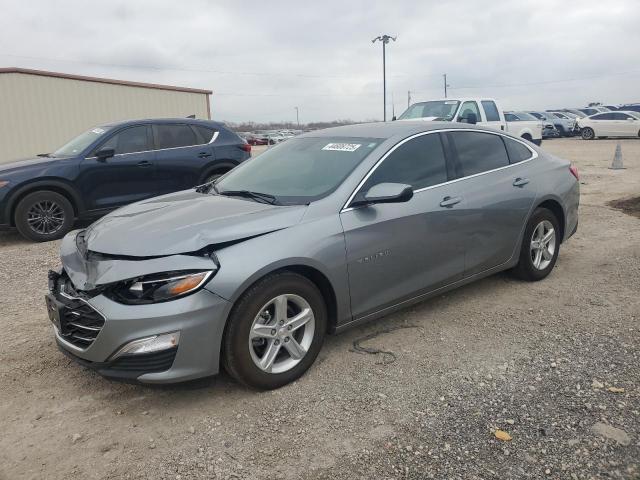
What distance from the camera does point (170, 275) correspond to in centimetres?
292

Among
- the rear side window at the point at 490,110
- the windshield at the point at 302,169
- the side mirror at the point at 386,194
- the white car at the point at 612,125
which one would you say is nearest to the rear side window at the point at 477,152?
the windshield at the point at 302,169

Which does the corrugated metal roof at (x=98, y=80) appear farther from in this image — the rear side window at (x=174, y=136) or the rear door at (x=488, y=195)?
the rear door at (x=488, y=195)

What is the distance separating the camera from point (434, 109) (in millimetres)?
13414

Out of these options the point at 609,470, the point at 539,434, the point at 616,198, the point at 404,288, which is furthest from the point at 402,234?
the point at 616,198

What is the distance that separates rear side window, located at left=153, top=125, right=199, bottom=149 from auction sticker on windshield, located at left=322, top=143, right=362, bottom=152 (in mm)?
4941

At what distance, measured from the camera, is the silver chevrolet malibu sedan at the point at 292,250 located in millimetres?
2910

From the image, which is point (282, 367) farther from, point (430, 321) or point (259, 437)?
point (430, 321)

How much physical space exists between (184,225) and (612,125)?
30.2 m

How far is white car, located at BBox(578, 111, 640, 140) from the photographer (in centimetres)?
2752

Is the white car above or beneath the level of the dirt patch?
above

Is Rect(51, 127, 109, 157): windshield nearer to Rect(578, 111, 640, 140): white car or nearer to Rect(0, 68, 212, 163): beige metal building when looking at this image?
Rect(0, 68, 212, 163): beige metal building

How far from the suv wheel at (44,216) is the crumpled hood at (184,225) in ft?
13.6

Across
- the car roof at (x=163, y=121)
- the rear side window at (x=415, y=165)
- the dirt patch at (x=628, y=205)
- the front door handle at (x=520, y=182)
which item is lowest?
the dirt patch at (x=628, y=205)

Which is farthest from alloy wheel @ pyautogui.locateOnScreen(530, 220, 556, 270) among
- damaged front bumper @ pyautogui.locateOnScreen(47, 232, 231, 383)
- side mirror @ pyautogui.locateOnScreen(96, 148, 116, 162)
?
side mirror @ pyautogui.locateOnScreen(96, 148, 116, 162)
